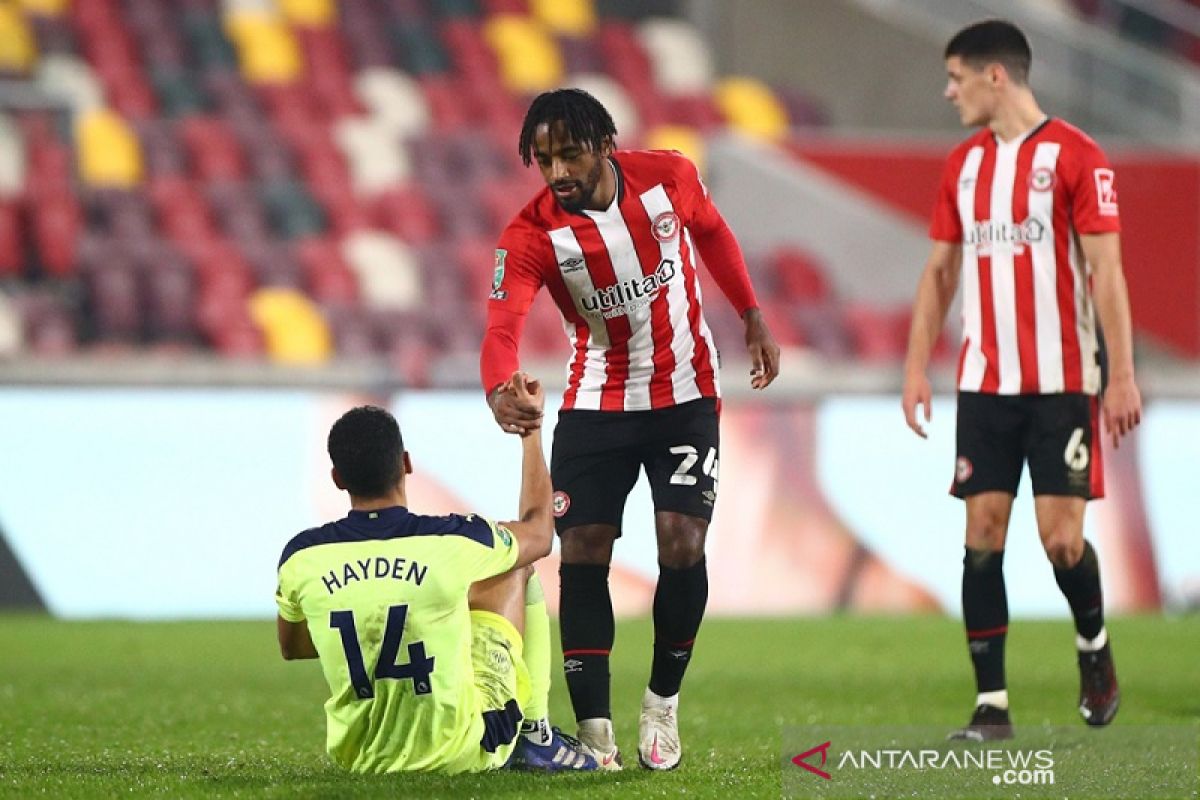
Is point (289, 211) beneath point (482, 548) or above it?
above

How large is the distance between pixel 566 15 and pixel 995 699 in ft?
44.8

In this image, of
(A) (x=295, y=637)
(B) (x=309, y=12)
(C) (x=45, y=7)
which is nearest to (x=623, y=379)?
(A) (x=295, y=637)

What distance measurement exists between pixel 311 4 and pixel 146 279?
5.31 m

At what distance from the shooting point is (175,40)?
1619 centimetres

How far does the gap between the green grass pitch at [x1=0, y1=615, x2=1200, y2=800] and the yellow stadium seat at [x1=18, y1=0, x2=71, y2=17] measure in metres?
7.69

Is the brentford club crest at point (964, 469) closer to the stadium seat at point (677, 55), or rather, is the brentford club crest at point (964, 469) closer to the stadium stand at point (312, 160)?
the stadium stand at point (312, 160)

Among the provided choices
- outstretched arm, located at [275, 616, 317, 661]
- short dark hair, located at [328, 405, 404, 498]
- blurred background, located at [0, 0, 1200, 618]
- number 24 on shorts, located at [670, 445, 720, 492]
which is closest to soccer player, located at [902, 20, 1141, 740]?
number 24 on shorts, located at [670, 445, 720, 492]

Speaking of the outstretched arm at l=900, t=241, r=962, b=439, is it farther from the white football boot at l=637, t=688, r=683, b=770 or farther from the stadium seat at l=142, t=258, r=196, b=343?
the stadium seat at l=142, t=258, r=196, b=343

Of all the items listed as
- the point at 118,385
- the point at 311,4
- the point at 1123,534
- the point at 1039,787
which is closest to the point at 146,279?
the point at 118,385

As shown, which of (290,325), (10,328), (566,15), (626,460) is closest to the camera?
(626,460)

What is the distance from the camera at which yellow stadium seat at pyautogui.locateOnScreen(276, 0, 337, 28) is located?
55.7 ft

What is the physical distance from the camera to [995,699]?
210 inches

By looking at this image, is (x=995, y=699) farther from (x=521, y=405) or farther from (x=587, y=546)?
(x=521, y=405)

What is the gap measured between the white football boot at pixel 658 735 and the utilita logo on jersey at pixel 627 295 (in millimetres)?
965
